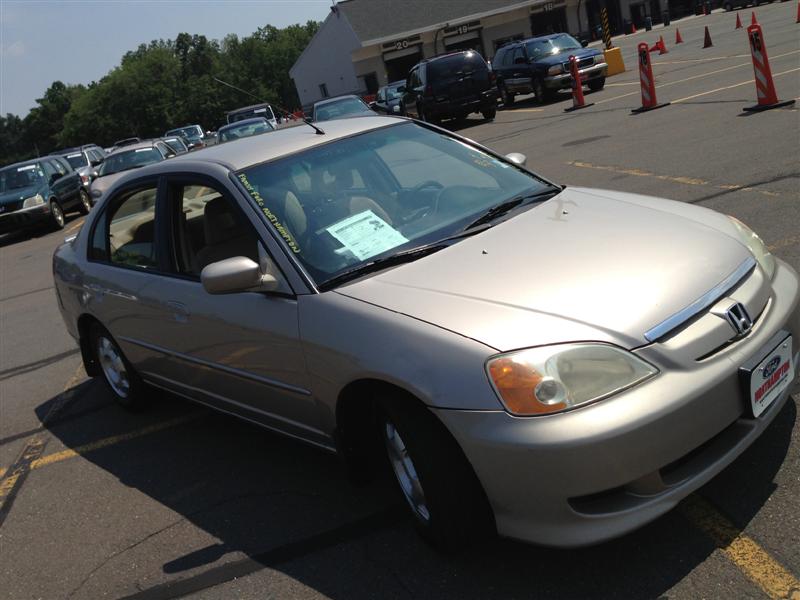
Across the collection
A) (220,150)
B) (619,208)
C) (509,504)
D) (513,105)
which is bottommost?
(513,105)

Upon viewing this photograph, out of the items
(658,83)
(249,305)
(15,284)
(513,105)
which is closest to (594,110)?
(658,83)

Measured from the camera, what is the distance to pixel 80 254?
5898mm

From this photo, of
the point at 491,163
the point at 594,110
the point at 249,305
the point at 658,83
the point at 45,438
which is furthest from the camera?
the point at 658,83

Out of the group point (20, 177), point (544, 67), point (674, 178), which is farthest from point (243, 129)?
point (674, 178)

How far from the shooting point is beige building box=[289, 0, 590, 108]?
178 ft

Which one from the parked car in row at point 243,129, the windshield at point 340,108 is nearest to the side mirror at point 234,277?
the windshield at point 340,108

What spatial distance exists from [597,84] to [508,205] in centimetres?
2006

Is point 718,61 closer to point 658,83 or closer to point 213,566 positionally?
point 658,83

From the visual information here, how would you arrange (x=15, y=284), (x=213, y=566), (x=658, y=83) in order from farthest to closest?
(x=658, y=83) < (x=15, y=284) < (x=213, y=566)

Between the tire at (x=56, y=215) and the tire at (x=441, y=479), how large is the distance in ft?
65.1

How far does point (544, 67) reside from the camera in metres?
23.0

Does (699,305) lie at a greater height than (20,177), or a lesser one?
greater

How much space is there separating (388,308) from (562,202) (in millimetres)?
1339

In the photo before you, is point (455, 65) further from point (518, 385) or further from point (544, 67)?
point (518, 385)
